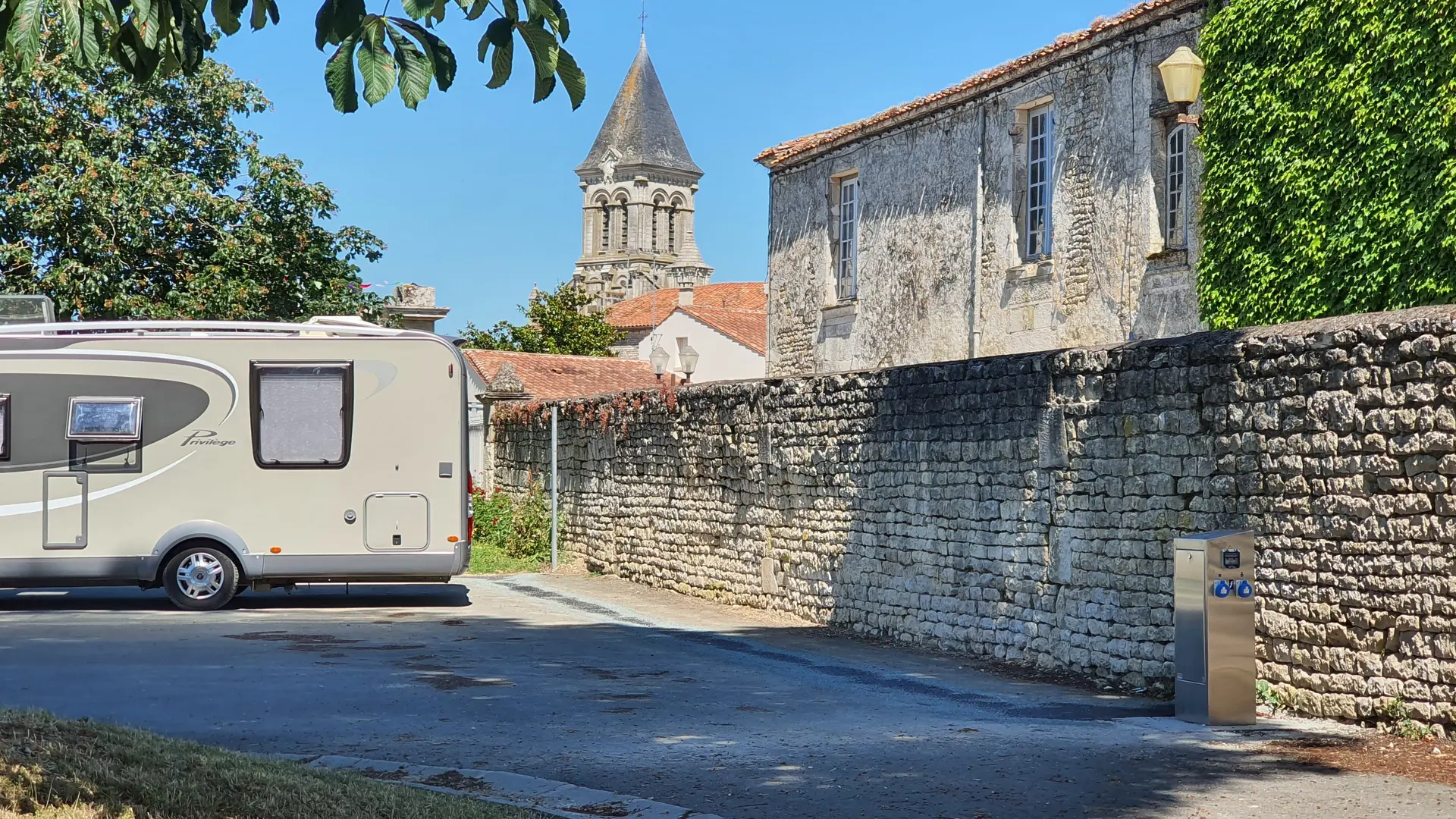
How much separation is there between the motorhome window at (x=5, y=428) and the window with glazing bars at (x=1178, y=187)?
11406mm

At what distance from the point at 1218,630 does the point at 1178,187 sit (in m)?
8.68

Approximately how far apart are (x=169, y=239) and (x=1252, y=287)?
16.5 m

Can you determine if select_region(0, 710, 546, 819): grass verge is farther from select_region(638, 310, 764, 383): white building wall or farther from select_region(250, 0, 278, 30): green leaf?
select_region(638, 310, 764, 383): white building wall

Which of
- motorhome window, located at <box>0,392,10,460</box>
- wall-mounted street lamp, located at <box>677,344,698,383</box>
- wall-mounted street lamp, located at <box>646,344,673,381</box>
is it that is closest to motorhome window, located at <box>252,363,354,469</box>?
motorhome window, located at <box>0,392,10,460</box>

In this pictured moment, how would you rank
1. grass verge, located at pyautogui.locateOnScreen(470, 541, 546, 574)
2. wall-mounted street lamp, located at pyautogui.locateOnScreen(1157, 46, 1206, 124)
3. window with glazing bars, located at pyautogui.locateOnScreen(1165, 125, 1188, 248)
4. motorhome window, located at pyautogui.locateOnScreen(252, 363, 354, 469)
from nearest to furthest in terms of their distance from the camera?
wall-mounted street lamp, located at pyautogui.locateOnScreen(1157, 46, 1206, 124)
motorhome window, located at pyautogui.locateOnScreen(252, 363, 354, 469)
window with glazing bars, located at pyautogui.locateOnScreen(1165, 125, 1188, 248)
grass verge, located at pyautogui.locateOnScreen(470, 541, 546, 574)

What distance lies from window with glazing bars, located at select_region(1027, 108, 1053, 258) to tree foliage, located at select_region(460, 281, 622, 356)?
36142mm

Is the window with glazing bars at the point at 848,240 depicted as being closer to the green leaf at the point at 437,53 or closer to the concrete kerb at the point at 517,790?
the concrete kerb at the point at 517,790

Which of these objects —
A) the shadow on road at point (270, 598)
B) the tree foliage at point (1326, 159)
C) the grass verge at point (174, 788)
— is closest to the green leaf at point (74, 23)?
the grass verge at point (174, 788)

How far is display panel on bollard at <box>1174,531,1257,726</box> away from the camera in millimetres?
7977

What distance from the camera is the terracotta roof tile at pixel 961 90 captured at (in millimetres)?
15602

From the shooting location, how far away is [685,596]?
53.4ft

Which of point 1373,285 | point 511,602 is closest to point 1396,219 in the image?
point 1373,285

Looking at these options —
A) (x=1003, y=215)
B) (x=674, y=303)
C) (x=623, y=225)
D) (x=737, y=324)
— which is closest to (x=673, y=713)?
(x=1003, y=215)

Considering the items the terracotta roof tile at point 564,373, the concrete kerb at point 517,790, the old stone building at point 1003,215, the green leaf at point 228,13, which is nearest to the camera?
the green leaf at point 228,13
